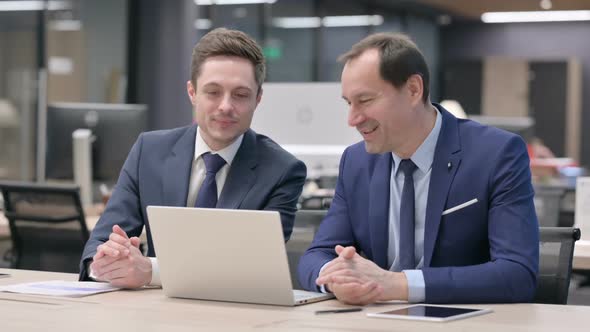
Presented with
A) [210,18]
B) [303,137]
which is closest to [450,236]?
[303,137]

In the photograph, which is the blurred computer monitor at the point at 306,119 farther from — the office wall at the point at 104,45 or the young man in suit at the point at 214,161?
the office wall at the point at 104,45

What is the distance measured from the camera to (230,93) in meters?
2.87

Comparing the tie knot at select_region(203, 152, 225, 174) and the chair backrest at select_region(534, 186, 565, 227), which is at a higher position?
the tie knot at select_region(203, 152, 225, 174)

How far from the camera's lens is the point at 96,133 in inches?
221

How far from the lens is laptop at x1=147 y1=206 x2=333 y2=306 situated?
2.21 meters

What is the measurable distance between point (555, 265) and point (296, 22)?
1148cm

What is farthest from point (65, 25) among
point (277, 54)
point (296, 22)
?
point (296, 22)

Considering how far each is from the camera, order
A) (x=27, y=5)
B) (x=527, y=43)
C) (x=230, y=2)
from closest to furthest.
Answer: (x=27, y=5) < (x=230, y=2) < (x=527, y=43)

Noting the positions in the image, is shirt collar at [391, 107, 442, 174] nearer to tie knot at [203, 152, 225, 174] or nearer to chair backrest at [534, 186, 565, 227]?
tie knot at [203, 152, 225, 174]

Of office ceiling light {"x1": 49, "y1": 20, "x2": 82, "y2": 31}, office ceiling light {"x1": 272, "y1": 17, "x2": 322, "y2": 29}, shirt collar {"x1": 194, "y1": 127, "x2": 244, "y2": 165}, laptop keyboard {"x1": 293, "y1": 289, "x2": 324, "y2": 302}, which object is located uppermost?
office ceiling light {"x1": 272, "y1": 17, "x2": 322, "y2": 29}

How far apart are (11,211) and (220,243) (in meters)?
2.62

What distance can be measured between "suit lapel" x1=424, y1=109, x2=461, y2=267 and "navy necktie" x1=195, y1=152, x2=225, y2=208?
0.68m

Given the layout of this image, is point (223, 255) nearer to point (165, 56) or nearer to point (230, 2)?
point (165, 56)

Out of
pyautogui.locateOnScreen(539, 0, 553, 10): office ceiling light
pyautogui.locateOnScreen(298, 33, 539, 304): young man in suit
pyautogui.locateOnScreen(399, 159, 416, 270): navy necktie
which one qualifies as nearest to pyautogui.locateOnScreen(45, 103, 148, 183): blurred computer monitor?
pyautogui.locateOnScreen(298, 33, 539, 304): young man in suit
